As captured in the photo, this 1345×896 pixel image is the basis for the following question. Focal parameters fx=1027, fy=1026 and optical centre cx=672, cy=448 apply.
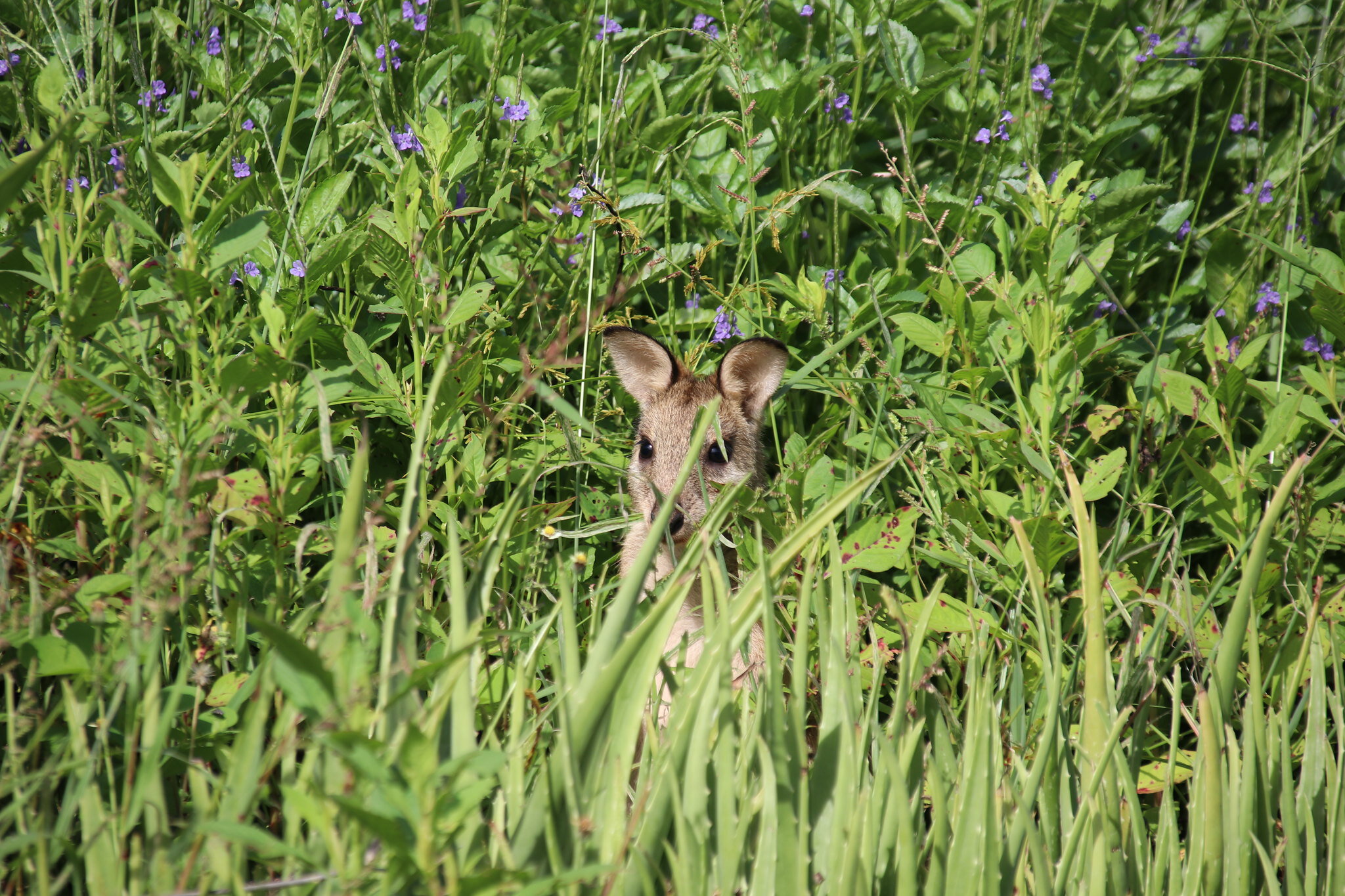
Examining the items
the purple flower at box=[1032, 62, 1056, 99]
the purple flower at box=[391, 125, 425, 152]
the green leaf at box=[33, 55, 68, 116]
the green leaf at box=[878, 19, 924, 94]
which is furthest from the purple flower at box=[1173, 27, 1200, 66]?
the green leaf at box=[33, 55, 68, 116]

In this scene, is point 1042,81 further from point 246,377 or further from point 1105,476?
point 246,377

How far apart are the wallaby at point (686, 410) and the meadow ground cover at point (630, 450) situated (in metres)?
0.20

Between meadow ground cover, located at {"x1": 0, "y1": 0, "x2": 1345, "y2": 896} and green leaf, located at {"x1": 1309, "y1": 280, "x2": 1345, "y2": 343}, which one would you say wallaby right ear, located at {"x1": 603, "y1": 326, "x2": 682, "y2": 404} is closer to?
meadow ground cover, located at {"x1": 0, "y1": 0, "x2": 1345, "y2": 896}

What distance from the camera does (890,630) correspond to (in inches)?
141

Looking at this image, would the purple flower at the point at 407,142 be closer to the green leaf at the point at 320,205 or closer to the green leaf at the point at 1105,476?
the green leaf at the point at 320,205

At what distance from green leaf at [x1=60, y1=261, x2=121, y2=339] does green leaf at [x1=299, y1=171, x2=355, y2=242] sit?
89 cm

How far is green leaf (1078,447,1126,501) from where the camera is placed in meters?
3.32

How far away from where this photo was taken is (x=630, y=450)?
4.73m

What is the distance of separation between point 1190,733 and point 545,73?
3.74 meters

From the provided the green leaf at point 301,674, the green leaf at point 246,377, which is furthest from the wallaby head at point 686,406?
the green leaf at point 301,674

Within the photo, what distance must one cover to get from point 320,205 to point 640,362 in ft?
5.63

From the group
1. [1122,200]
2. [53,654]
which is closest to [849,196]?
[1122,200]

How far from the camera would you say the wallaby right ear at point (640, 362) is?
4.47 metres

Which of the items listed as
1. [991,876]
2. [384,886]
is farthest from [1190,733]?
[384,886]
